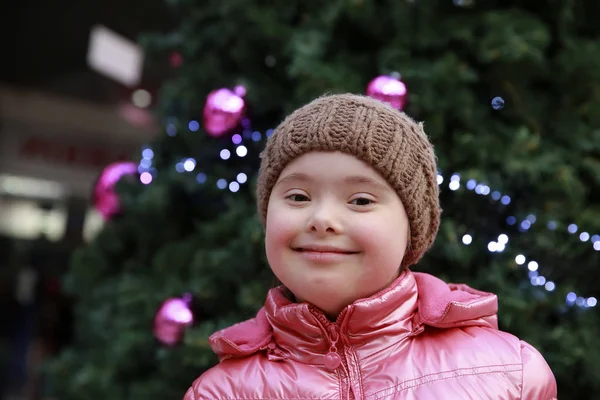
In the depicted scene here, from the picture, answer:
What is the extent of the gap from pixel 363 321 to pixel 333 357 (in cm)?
7

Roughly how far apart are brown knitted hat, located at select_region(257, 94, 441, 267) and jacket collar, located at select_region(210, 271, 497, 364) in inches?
3.8

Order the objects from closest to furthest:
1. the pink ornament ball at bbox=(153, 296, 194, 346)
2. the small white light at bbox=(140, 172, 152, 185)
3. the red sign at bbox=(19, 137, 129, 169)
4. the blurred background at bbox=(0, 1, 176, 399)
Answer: the pink ornament ball at bbox=(153, 296, 194, 346), the small white light at bbox=(140, 172, 152, 185), the blurred background at bbox=(0, 1, 176, 399), the red sign at bbox=(19, 137, 129, 169)

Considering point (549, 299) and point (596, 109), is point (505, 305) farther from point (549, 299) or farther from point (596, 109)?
point (596, 109)

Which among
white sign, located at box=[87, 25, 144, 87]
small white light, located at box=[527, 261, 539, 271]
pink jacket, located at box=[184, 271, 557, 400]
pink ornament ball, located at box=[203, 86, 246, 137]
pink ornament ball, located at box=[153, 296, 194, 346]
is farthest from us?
white sign, located at box=[87, 25, 144, 87]

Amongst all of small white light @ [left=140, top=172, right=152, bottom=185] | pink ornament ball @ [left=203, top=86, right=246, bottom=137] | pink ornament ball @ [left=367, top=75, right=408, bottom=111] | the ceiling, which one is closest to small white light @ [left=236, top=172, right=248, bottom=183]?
pink ornament ball @ [left=203, top=86, right=246, bottom=137]

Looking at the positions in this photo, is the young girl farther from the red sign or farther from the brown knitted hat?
the red sign

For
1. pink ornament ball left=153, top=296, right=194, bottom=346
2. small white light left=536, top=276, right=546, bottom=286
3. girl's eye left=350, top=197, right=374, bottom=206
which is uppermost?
girl's eye left=350, top=197, right=374, bottom=206

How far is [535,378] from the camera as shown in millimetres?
1011

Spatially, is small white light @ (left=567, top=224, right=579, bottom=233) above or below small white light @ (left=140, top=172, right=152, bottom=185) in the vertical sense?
above

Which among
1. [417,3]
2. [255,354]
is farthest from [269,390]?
[417,3]

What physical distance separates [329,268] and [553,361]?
85cm

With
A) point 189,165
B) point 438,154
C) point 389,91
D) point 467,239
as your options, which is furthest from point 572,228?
point 189,165

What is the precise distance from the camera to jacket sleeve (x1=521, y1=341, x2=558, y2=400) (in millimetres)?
1000

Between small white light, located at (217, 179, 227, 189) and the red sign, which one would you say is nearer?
small white light, located at (217, 179, 227, 189)
